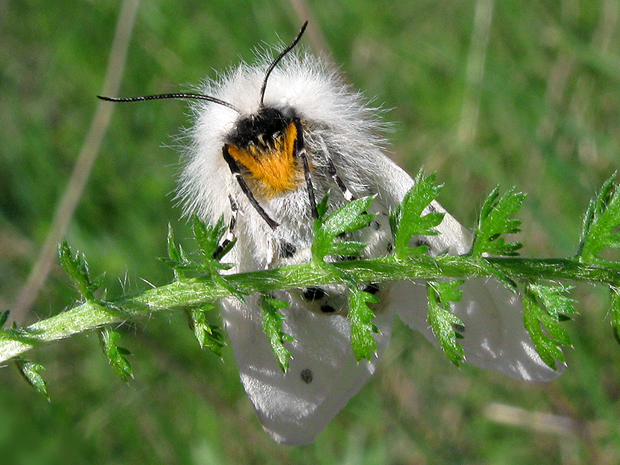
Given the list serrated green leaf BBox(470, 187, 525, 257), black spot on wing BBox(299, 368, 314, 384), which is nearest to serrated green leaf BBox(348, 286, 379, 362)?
serrated green leaf BBox(470, 187, 525, 257)

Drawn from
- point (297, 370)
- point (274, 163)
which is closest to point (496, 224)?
point (274, 163)

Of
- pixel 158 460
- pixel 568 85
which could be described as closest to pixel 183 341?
pixel 158 460

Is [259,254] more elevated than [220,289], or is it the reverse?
[220,289]

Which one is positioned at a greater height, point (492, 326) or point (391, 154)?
point (492, 326)

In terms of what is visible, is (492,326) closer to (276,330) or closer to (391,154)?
(276,330)

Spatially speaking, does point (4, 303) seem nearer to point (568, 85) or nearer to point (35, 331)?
point (35, 331)

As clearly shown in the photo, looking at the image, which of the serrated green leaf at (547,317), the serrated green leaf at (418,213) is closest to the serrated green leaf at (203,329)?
the serrated green leaf at (418,213)

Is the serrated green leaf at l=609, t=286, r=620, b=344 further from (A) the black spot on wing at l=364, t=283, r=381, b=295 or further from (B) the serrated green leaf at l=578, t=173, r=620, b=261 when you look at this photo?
(A) the black spot on wing at l=364, t=283, r=381, b=295
